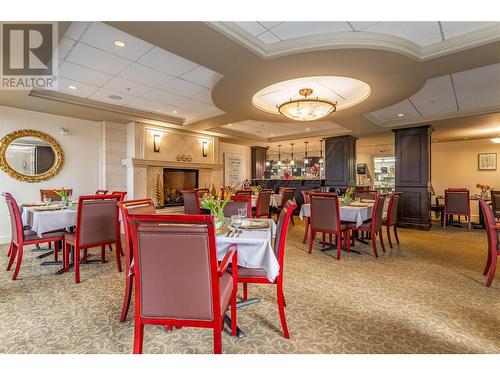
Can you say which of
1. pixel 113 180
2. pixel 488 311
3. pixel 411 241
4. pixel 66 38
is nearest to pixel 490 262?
pixel 488 311

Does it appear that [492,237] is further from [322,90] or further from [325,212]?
[322,90]

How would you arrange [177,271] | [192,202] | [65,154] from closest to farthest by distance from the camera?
[177,271] < [192,202] < [65,154]

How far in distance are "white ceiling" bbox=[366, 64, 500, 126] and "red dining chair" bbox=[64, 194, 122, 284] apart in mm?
4766

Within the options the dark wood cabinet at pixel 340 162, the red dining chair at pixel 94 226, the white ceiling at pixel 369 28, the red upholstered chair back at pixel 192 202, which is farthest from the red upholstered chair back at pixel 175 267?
the dark wood cabinet at pixel 340 162

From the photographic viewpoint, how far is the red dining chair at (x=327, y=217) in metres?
3.65

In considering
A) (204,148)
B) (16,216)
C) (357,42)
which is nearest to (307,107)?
(357,42)

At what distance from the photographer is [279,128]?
23.7 ft

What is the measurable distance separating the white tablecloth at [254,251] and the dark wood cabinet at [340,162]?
21.2 feet

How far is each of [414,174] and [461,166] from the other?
373cm

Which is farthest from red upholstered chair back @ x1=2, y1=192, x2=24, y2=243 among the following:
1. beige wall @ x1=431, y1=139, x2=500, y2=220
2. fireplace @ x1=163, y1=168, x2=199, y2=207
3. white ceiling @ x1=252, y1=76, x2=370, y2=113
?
beige wall @ x1=431, y1=139, x2=500, y2=220

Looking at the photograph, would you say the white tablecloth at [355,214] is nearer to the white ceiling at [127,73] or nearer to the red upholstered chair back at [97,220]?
the white ceiling at [127,73]

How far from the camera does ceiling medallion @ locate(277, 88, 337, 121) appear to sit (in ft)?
12.4

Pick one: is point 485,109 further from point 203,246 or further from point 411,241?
point 203,246

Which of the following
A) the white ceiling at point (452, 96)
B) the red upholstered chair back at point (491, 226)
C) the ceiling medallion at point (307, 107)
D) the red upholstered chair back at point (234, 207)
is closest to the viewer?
the red upholstered chair back at point (491, 226)
